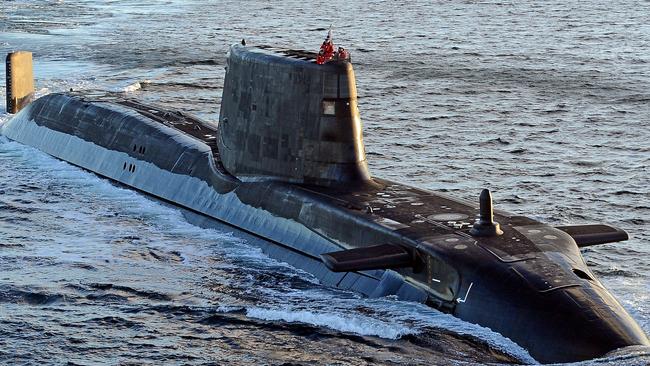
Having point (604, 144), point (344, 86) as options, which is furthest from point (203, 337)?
point (604, 144)

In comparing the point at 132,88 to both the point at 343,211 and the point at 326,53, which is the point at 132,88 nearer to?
the point at 326,53

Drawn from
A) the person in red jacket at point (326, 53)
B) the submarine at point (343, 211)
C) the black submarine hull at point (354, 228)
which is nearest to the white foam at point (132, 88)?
the black submarine hull at point (354, 228)

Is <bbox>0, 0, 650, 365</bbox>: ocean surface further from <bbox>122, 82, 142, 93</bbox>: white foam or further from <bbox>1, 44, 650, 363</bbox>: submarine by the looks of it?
<bbox>1, 44, 650, 363</bbox>: submarine

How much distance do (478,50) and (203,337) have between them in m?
46.5

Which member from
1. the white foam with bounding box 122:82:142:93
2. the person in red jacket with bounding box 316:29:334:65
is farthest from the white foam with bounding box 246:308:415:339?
the white foam with bounding box 122:82:142:93

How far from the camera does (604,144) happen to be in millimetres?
44750

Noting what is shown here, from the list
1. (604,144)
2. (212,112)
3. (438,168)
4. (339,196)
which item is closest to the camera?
(339,196)

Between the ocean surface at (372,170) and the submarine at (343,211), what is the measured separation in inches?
21.4

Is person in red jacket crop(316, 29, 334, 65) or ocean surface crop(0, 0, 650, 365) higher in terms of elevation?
person in red jacket crop(316, 29, 334, 65)

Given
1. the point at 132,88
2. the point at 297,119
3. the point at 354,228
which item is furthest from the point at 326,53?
the point at 132,88

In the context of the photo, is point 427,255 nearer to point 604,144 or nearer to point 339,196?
point 339,196

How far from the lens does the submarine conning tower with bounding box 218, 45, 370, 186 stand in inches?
1170

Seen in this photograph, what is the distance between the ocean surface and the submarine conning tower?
2383 mm

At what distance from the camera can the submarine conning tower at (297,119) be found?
2972cm
